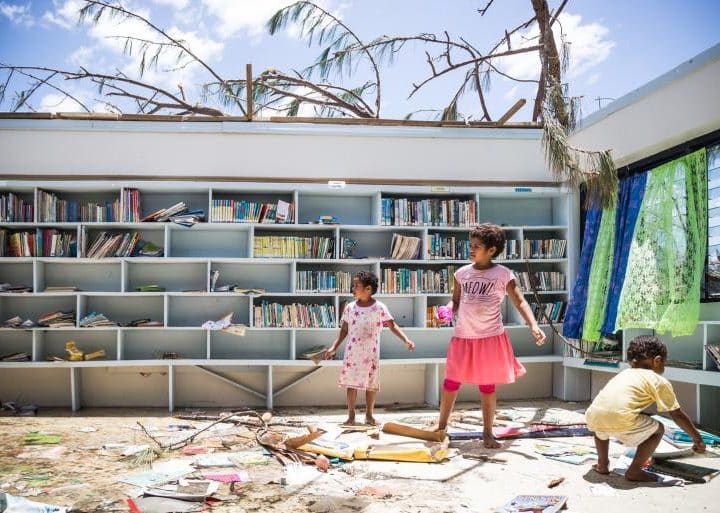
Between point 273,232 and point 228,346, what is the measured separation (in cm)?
122

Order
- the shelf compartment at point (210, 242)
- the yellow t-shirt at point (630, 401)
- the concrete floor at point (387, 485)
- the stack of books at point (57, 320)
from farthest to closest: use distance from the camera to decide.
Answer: the shelf compartment at point (210, 242) < the stack of books at point (57, 320) < the yellow t-shirt at point (630, 401) < the concrete floor at point (387, 485)

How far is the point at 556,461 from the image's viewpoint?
13.0ft

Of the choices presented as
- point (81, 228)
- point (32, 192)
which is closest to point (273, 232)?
point (81, 228)

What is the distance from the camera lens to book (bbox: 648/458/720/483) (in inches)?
135

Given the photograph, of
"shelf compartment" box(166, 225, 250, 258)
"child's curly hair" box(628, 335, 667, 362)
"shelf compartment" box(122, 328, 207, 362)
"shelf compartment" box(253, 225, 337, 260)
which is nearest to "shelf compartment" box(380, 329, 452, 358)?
"shelf compartment" box(253, 225, 337, 260)

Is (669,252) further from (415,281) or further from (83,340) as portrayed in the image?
(83,340)

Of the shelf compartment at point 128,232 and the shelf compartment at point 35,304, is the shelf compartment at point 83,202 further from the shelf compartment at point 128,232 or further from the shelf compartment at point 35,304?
A: the shelf compartment at point 35,304

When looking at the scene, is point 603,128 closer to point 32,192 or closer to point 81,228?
point 81,228

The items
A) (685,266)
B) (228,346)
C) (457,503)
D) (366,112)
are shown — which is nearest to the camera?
(457,503)

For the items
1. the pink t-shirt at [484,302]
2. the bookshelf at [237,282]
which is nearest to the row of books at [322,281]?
the bookshelf at [237,282]

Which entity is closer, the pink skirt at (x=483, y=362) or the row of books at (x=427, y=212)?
the pink skirt at (x=483, y=362)

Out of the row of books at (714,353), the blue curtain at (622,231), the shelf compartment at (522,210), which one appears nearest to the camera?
the row of books at (714,353)

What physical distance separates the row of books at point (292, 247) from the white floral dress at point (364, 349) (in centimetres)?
124

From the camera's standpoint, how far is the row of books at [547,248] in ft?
21.9
